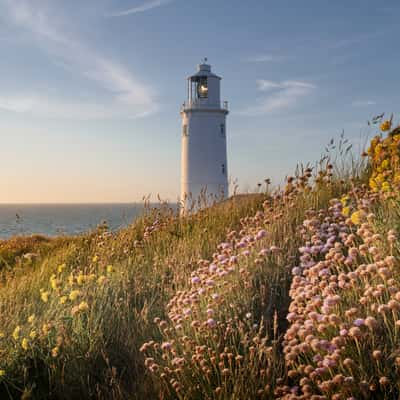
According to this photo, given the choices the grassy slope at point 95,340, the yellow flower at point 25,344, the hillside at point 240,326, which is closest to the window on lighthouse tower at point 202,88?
the hillside at point 240,326

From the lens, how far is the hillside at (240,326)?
3020mm

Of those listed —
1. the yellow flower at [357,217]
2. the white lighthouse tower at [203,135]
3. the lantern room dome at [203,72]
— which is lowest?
the yellow flower at [357,217]

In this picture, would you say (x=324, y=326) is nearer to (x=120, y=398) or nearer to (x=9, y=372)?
(x=120, y=398)

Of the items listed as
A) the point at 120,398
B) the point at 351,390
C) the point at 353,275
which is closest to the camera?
the point at 351,390

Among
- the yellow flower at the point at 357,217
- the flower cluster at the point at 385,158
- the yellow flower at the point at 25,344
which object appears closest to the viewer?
the yellow flower at the point at 25,344

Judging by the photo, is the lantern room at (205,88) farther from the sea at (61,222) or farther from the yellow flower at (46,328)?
the yellow flower at (46,328)

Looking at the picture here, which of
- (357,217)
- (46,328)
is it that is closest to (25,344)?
(46,328)

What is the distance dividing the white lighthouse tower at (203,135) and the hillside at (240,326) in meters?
19.9

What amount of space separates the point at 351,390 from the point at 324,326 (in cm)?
41

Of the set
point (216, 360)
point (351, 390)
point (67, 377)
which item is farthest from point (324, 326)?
point (67, 377)

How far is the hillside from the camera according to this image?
3.02 m

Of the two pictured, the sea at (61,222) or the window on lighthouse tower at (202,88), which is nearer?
the sea at (61,222)

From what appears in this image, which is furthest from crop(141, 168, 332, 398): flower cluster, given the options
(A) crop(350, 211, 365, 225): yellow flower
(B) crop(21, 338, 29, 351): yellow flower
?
(B) crop(21, 338, 29, 351): yellow flower

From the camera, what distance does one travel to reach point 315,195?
7.41m
